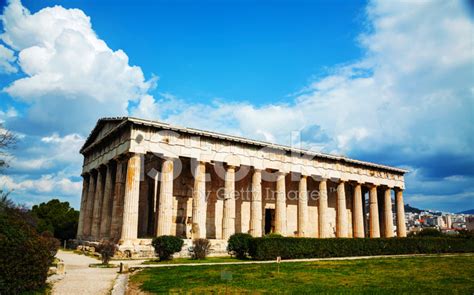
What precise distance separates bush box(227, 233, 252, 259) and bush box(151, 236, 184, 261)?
3396 mm

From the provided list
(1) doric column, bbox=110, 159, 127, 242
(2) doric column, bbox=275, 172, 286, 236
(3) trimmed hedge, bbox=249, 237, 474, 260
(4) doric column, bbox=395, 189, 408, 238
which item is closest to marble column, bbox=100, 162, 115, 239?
(1) doric column, bbox=110, 159, 127, 242

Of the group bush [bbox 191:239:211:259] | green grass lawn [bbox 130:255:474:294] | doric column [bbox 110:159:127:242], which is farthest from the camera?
doric column [bbox 110:159:127:242]

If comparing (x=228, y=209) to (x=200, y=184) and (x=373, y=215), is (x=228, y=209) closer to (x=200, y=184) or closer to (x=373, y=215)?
(x=200, y=184)

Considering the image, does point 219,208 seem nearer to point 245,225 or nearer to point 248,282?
point 245,225

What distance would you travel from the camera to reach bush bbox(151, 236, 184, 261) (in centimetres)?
2112

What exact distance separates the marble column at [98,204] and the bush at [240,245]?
12.3 metres

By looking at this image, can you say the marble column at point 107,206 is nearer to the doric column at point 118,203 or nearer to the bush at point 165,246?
the doric column at point 118,203

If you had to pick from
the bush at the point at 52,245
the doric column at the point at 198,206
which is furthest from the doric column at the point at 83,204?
the doric column at the point at 198,206

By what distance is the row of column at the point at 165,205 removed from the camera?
79.7 ft

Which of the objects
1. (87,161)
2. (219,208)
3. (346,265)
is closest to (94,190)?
(87,161)

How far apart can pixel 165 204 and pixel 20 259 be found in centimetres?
1503

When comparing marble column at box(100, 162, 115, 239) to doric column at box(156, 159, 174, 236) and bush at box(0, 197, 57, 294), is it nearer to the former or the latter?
doric column at box(156, 159, 174, 236)

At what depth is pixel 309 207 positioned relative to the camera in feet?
→ 124

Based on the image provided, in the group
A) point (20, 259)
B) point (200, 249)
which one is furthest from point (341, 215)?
point (20, 259)
